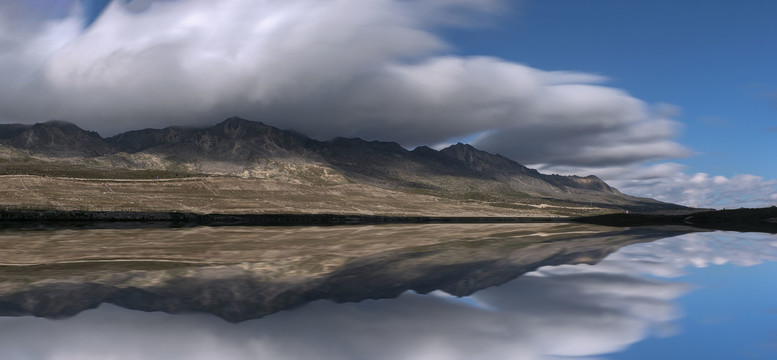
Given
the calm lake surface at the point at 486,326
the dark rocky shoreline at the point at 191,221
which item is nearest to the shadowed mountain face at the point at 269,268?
the calm lake surface at the point at 486,326

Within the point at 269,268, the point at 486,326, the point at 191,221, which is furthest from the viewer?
the point at 191,221

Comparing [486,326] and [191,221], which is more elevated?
[486,326]

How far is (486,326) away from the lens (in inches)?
245

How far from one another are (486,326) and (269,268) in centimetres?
623

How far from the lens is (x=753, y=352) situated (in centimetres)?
504

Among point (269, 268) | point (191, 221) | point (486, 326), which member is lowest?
point (191, 221)

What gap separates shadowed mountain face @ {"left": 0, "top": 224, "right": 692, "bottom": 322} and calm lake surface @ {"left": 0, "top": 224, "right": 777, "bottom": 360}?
1.80ft

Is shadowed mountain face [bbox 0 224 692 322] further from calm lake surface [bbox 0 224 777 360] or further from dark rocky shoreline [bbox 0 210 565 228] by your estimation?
dark rocky shoreline [bbox 0 210 565 228]

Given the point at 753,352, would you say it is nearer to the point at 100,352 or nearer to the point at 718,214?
the point at 100,352

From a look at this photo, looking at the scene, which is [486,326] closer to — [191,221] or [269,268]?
[269,268]

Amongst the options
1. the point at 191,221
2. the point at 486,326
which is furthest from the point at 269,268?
the point at 191,221

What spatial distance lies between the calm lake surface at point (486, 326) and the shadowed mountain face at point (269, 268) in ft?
1.80

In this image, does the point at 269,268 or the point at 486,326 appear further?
the point at 269,268

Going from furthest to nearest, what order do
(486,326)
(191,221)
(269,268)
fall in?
(191,221), (269,268), (486,326)
